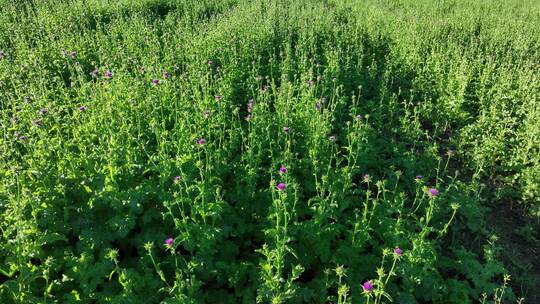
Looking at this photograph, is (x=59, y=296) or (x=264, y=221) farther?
(x=264, y=221)

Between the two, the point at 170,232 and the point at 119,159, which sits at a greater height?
the point at 119,159

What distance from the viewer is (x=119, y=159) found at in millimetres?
3621

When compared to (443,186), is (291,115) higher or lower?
higher

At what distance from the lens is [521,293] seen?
3.60 m

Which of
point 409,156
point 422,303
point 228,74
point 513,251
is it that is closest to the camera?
point 422,303

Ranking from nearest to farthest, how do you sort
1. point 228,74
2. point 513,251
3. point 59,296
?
1. point 59,296
2. point 513,251
3. point 228,74

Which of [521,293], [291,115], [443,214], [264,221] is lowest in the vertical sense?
[521,293]

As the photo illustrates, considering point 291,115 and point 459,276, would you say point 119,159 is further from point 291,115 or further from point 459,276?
point 459,276

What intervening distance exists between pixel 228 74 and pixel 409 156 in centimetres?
262

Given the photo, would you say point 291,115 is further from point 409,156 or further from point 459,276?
point 459,276

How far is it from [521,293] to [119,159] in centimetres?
371

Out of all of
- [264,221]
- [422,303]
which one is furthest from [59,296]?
[422,303]

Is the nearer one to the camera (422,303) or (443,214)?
(422,303)

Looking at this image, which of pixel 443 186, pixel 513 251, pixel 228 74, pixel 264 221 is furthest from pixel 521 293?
pixel 228 74
